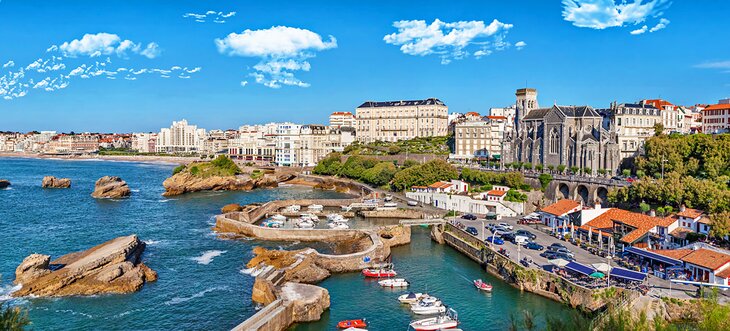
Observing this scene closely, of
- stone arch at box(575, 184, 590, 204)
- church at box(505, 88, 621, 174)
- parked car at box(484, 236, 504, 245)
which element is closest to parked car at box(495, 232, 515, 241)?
parked car at box(484, 236, 504, 245)

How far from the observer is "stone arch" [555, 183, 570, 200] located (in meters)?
61.4

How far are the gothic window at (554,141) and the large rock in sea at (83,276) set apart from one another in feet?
177

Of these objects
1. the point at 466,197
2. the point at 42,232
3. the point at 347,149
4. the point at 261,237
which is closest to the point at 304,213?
the point at 261,237

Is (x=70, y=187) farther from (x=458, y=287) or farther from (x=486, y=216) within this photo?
(x=458, y=287)

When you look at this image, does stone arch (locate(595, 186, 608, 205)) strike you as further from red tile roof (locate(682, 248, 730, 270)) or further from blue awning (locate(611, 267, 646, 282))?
blue awning (locate(611, 267, 646, 282))

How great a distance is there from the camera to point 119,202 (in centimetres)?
Answer: 7056

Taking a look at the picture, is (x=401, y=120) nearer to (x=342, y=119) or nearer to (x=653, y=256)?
(x=342, y=119)

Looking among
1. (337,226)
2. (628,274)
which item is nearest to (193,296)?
(337,226)

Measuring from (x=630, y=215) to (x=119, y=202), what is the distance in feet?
196

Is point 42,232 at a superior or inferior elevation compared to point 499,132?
inferior

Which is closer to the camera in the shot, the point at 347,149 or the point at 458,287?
the point at 458,287

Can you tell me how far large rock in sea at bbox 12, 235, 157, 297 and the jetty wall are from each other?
21.7 metres

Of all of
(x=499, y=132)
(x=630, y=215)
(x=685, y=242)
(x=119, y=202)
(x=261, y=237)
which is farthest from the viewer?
(x=499, y=132)

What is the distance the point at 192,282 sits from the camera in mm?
33312
